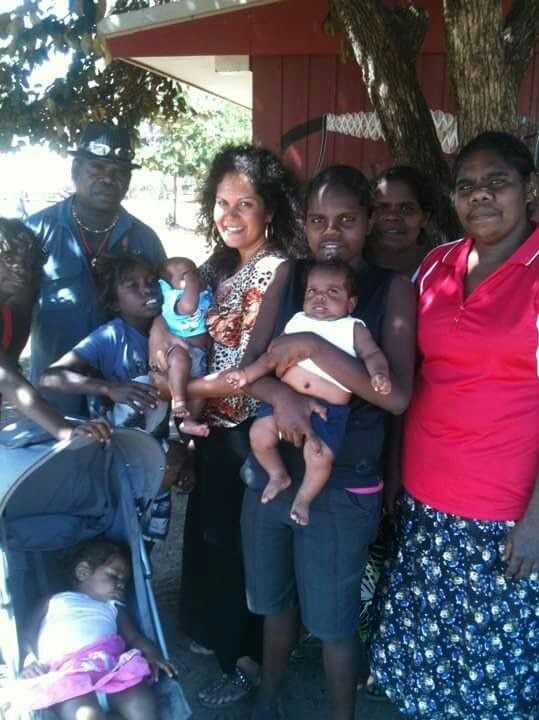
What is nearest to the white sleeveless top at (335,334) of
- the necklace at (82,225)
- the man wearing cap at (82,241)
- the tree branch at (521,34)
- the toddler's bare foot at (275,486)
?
the toddler's bare foot at (275,486)

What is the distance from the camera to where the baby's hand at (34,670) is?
235 cm

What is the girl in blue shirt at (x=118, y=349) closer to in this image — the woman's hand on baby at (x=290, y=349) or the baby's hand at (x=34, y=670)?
the woman's hand on baby at (x=290, y=349)

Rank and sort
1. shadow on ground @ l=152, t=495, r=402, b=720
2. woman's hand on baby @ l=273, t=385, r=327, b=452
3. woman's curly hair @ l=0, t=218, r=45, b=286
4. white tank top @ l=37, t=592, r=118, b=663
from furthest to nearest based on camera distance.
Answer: shadow on ground @ l=152, t=495, r=402, b=720, woman's curly hair @ l=0, t=218, r=45, b=286, white tank top @ l=37, t=592, r=118, b=663, woman's hand on baby @ l=273, t=385, r=327, b=452

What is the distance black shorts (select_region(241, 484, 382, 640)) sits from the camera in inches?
90.9

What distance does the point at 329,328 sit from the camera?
2.27m

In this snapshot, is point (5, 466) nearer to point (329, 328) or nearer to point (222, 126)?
point (329, 328)

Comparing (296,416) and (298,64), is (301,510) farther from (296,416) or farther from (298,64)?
(298,64)

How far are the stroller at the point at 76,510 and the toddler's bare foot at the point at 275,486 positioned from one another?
0.61 meters

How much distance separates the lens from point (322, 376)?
2.27 meters

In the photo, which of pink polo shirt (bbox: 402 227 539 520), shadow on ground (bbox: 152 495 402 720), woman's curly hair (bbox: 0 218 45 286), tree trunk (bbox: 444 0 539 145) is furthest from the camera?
tree trunk (bbox: 444 0 539 145)

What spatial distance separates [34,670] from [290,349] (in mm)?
1337

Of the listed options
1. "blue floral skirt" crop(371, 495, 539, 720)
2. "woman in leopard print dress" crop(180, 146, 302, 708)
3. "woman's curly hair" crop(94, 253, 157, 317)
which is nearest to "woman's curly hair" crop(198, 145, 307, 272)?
"woman in leopard print dress" crop(180, 146, 302, 708)

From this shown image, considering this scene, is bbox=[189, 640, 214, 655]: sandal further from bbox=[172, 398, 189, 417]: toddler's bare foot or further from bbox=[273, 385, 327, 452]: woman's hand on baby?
bbox=[273, 385, 327, 452]: woman's hand on baby

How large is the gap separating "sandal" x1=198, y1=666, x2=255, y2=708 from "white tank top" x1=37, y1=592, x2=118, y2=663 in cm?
63
